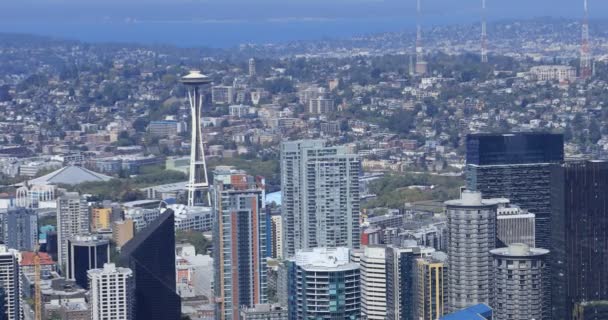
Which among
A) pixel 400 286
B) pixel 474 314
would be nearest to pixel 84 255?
pixel 400 286

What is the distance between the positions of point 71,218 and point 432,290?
726cm

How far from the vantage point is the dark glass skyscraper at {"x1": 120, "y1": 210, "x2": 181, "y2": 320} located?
15.4 metres

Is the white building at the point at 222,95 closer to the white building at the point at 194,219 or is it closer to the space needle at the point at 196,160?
the space needle at the point at 196,160

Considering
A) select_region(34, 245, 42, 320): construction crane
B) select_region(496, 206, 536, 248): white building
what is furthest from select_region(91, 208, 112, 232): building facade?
select_region(496, 206, 536, 248): white building

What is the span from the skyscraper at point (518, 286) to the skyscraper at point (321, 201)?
369 centimetres

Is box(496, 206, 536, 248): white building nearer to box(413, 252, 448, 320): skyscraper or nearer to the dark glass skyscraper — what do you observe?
box(413, 252, 448, 320): skyscraper

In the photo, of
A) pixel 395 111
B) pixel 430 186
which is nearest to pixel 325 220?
pixel 430 186

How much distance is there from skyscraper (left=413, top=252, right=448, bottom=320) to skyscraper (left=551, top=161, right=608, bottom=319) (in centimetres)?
87

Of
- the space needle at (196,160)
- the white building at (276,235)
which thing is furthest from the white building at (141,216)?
the white building at (276,235)

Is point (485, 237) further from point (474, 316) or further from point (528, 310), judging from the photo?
point (474, 316)

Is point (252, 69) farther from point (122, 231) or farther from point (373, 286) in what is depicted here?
point (373, 286)

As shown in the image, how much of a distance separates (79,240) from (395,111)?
15.8 m

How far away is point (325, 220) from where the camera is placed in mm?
→ 17906

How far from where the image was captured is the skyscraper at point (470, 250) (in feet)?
47.5
